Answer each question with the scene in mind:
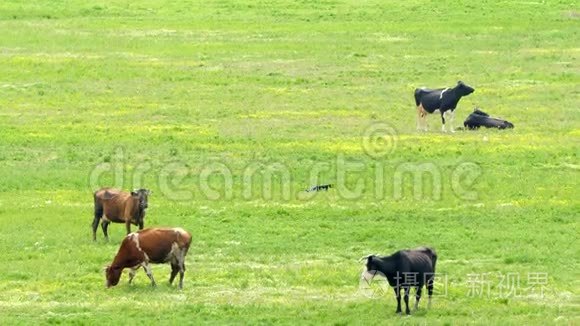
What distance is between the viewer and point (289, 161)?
145 feet

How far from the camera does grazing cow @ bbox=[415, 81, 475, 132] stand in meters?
50.9

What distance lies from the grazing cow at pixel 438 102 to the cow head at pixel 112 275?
2342 centimetres

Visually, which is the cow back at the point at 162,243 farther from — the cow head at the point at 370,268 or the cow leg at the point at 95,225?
the cow leg at the point at 95,225

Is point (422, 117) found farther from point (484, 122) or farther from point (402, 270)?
point (402, 270)

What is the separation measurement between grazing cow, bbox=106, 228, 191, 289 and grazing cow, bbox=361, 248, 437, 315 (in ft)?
14.6

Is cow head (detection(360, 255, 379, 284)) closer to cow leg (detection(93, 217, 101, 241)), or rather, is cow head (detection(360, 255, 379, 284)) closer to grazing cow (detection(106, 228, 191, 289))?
grazing cow (detection(106, 228, 191, 289))

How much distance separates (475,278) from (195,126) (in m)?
23.3

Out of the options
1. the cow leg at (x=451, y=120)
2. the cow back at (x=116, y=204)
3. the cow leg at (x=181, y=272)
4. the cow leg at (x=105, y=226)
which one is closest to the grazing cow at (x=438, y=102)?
the cow leg at (x=451, y=120)

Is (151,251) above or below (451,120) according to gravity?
below

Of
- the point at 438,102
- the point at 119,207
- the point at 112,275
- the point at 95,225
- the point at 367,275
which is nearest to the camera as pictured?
the point at 367,275

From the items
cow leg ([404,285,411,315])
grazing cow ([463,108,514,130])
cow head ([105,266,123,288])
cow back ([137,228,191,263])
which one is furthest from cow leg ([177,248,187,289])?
grazing cow ([463,108,514,130])

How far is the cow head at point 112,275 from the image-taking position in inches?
1150

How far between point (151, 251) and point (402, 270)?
18.9 feet

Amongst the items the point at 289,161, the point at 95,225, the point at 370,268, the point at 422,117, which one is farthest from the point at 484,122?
the point at 370,268
